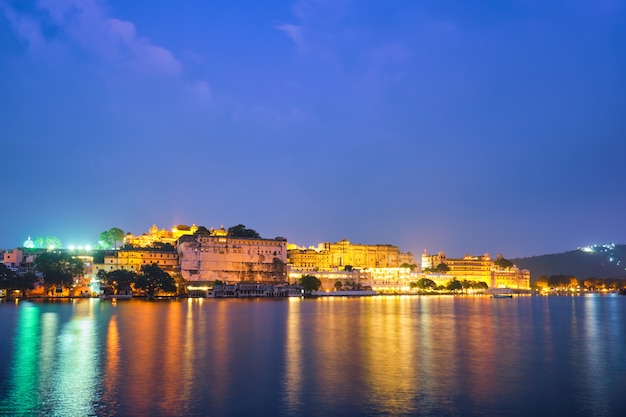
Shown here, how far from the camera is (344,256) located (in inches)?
4665

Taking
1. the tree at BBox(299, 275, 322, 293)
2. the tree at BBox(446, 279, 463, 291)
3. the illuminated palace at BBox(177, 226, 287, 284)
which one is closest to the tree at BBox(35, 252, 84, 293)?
the illuminated palace at BBox(177, 226, 287, 284)

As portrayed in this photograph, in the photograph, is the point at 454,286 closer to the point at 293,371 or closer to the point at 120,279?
the point at 120,279

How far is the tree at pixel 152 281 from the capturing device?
67312 millimetres

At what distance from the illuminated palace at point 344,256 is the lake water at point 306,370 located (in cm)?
8025

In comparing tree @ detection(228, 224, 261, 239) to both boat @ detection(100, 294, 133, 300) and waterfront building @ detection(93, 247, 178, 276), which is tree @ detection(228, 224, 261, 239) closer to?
waterfront building @ detection(93, 247, 178, 276)

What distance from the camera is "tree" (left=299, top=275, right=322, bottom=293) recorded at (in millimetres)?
88438

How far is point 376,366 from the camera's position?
19.7 metres

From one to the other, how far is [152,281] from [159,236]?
49542mm

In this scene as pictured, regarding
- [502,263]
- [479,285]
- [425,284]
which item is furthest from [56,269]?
[502,263]

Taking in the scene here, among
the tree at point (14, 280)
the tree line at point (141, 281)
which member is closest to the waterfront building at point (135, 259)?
the tree line at point (141, 281)

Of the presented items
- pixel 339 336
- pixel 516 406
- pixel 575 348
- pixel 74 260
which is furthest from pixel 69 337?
pixel 74 260

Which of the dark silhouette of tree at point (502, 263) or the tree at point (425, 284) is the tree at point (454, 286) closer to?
the tree at point (425, 284)

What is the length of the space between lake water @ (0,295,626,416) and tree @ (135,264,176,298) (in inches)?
1357

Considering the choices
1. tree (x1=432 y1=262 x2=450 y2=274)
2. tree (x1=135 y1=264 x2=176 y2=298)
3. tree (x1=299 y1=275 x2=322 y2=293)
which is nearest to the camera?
tree (x1=135 y1=264 x2=176 y2=298)
